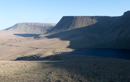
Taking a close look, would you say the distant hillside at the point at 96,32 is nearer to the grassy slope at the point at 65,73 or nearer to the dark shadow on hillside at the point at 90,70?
the dark shadow on hillside at the point at 90,70

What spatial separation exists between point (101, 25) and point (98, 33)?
58.9 ft

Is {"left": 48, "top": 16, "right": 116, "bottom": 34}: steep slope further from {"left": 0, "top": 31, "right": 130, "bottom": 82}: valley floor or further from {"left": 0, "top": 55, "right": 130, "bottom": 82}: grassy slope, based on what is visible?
{"left": 0, "top": 55, "right": 130, "bottom": 82}: grassy slope

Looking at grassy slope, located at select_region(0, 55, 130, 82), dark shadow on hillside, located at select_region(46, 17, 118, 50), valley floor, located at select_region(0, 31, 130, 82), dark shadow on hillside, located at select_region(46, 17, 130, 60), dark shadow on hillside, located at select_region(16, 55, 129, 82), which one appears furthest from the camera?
dark shadow on hillside, located at select_region(46, 17, 118, 50)

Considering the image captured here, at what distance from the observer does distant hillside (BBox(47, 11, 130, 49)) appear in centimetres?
9547

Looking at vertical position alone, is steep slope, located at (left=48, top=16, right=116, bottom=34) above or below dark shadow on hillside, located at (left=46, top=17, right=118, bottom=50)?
above

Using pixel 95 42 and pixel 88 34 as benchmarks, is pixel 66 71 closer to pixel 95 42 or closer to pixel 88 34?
pixel 95 42

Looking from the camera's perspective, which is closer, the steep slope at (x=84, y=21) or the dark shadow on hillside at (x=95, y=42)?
the dark shadow on hillside at (x=95, y=42)

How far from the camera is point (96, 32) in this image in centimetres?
13688

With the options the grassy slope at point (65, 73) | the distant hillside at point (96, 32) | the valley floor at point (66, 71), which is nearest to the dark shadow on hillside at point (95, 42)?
the distant hillside at point (96, 32)

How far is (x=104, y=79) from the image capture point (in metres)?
16.5

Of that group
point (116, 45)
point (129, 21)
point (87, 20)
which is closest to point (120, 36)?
point (116, 45)

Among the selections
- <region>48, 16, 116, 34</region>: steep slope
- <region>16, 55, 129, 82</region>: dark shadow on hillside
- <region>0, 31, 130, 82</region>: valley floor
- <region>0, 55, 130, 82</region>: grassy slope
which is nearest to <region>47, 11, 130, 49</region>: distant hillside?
<region>48, 16, 116, 34</region>: steep slope

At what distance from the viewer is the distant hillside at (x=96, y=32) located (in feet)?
313

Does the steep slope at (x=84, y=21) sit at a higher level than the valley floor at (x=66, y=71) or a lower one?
higher
